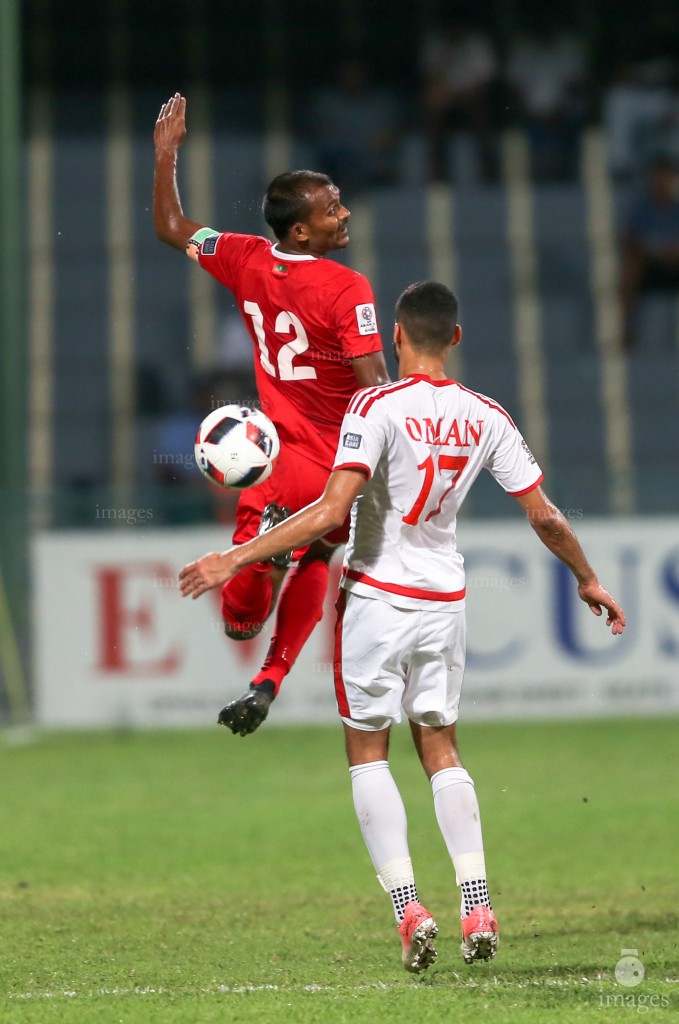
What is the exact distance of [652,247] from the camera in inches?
630

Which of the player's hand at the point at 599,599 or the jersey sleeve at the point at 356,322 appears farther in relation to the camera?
the jersey sleeve at the point at 356,322

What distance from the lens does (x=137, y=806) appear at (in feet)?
29.8

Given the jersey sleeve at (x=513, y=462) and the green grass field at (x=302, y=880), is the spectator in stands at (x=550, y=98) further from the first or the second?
Result: the jersey sleeve at (x=513, y=462)

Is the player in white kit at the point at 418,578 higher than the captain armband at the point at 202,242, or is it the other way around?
the captain armband at the point at 202,242

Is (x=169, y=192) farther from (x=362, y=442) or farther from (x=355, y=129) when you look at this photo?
(x=355, y=129)

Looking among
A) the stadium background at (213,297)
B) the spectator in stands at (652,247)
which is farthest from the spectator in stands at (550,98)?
the spectator in stands at (652,247)

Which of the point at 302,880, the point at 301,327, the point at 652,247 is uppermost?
the point at 652,247

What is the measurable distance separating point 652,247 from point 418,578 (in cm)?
1176

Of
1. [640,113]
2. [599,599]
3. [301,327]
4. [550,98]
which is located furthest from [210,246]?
[550,98]

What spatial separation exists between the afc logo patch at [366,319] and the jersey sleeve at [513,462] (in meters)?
0.55

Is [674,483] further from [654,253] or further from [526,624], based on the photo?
[654,253]

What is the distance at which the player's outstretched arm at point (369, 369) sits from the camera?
521 centimetres

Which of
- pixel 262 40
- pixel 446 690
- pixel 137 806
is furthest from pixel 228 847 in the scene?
pixel 262 40

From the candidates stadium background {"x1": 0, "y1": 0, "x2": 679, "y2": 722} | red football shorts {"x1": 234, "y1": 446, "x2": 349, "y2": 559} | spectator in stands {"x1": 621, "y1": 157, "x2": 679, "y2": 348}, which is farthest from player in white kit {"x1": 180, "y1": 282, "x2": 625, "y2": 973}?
spectator in stands {"x1": 621, "y1": 157, "x2": 679, "y2": 348}
